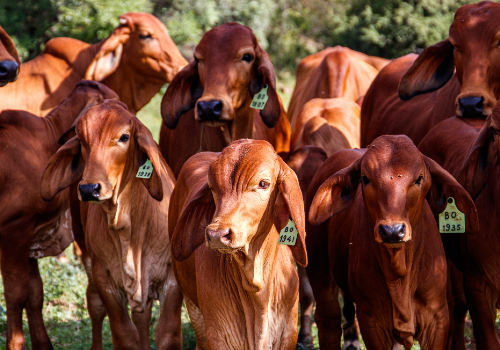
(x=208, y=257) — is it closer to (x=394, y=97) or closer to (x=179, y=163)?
(x=179, y=163)

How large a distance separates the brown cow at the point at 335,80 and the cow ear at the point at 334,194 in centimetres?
433

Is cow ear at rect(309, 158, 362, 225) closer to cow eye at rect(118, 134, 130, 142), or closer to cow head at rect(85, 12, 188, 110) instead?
cow eye at rect(118, 134, 130, 142)

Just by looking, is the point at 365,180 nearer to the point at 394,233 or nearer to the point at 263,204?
the point at 394,233

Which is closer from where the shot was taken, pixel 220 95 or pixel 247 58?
pixel 220 95

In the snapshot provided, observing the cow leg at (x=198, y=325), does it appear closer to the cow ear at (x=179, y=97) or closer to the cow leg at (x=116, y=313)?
the cow leg at (x=116, y=313)

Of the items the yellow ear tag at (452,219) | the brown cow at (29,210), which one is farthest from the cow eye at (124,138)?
the yellow ear tag at (452,219)

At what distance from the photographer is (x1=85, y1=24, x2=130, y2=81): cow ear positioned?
8.08 meters

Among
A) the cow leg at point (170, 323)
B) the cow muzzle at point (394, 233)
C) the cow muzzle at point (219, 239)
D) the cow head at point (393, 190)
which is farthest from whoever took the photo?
the cow leg at point (170, 323)

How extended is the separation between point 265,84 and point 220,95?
18.4 inches

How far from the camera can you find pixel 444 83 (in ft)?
21.2

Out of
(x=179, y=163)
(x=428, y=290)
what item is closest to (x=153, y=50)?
(x=179, y=163)

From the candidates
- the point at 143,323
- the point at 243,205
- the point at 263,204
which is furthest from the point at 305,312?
the point at 243,205

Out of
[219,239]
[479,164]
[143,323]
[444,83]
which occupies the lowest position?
[143,323]

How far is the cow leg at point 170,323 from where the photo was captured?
16.3 ft
